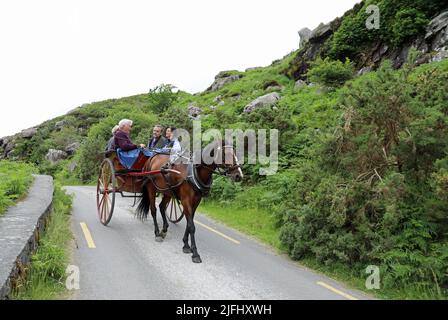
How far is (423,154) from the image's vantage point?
7.82 m

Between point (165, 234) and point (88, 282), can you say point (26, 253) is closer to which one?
point (88, 282)

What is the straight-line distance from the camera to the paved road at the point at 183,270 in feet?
20.5

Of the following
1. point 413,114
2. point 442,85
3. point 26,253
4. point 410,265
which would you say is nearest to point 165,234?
point 26,253

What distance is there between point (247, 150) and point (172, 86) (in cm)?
3129

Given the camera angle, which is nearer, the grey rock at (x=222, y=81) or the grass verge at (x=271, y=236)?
the grass verge at (x=271, y=236)

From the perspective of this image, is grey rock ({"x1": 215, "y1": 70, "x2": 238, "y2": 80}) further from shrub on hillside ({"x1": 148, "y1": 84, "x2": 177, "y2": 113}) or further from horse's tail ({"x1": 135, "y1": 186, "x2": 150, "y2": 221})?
horse's tail ({"x1": 135, "y1": 186, "x2": 150, "y2": 221})

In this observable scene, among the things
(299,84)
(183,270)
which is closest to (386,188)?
(183,270)

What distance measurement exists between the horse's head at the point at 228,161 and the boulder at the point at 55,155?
47060 mm

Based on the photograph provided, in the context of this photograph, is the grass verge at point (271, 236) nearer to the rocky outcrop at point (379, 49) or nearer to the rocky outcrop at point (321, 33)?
the rocky outcrop at point (379, 49)

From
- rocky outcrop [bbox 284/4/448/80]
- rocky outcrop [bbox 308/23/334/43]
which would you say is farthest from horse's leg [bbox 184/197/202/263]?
rocky outcrop [bbox 308/23/334/43]

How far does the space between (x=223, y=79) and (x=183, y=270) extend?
155ft

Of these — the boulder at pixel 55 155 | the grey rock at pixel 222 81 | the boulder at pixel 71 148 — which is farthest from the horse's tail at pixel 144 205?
the boulder at pixel 71 148

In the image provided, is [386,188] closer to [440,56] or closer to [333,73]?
[440,56]

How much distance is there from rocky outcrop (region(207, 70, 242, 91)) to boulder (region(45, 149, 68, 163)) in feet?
68.9
